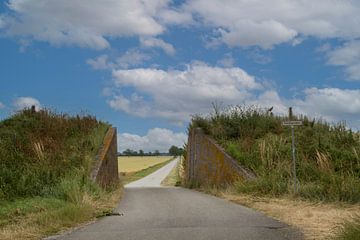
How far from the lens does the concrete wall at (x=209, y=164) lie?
18281 millimetres

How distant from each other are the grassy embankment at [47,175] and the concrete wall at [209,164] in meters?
4.37

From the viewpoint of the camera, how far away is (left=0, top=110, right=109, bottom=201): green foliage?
13953mm

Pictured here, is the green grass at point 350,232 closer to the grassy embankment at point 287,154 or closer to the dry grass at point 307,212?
the dry grass at point 307,212

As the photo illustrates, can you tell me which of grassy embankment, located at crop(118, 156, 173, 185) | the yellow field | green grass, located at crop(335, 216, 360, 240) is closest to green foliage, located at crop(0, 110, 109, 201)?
green grass, located at crop(335, 216, 360, 240)

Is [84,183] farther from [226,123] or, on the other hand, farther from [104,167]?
[226,123]

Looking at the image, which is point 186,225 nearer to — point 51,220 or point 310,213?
point 51,220

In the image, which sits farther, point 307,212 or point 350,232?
point 307,212

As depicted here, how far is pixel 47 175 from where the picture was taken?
14609 mm

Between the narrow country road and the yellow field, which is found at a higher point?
the yellow field

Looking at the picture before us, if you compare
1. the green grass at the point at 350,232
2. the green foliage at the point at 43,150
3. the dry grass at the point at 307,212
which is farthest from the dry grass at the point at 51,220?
the green grass at the point at 350,232

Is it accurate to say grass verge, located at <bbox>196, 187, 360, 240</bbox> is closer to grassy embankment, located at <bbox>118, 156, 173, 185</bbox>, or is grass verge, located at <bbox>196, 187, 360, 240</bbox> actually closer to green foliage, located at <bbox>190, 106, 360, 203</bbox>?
green foliage, located at <bbox>190, 106, 360, 203</bbox>

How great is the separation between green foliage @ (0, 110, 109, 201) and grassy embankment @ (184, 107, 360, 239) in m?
5.41

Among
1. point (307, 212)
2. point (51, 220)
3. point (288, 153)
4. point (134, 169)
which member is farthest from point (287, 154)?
point (134, 169)

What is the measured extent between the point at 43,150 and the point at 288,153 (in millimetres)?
8826
